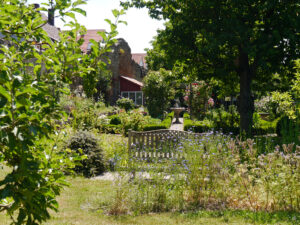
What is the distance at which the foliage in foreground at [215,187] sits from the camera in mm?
5168

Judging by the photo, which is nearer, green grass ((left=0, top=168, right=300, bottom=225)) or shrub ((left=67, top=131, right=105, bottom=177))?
green grass ((left=0, top=168, right=300, bottom=225))

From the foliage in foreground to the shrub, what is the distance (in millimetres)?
2224

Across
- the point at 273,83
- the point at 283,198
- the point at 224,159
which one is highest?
the point at 273,83

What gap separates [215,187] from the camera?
18.9ft

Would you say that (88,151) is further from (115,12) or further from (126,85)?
(126,85)

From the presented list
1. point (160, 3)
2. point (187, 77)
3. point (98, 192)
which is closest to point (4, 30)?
point (98, 192)

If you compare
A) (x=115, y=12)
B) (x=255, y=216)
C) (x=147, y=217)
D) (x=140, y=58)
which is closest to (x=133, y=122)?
(x=147, y=217)

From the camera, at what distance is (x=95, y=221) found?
4.79 metres

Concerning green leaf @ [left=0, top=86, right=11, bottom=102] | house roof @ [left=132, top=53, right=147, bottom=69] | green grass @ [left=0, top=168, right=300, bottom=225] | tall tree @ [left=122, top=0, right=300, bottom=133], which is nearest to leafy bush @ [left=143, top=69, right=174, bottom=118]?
tall tree @ [left=122, top=0, right=300, bottom=133]

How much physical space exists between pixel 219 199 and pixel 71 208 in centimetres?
270

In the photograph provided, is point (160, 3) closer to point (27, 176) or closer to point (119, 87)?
point (27, 176)

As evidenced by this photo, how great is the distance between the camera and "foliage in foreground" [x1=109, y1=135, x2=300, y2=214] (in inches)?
203

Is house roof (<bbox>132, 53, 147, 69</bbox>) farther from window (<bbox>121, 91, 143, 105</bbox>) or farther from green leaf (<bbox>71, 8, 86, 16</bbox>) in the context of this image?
green leaf (<bbox>71, 8, 86, 16</bbox>)

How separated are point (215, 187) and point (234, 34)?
6.84 m
